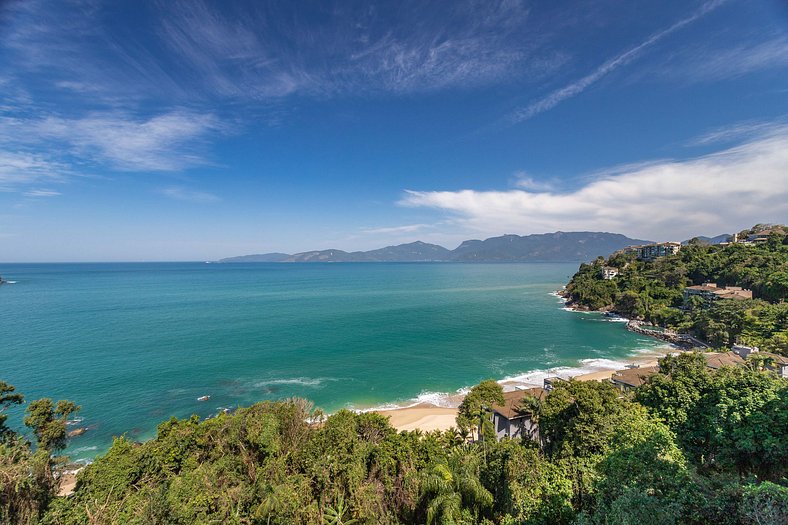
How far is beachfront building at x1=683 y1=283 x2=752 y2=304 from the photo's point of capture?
50406 millimetres

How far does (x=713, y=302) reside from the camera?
50375 millimetres

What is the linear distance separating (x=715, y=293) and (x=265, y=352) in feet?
232

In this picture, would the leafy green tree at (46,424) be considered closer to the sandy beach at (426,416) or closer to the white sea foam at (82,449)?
the white sea foam at (82,449)

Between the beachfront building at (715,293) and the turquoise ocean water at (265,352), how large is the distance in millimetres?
13772

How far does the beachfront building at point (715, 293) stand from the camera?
165ft

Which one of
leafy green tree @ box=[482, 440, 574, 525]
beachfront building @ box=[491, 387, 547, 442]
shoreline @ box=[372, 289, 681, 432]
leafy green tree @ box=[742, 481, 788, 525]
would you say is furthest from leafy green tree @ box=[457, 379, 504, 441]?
leafy green tree @ box=[742, 481, 788, 525]

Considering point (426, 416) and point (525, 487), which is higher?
point (525, 487)

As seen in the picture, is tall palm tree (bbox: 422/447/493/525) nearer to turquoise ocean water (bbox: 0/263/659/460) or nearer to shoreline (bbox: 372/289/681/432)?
shoreline (bbox: 372/289/681/432)

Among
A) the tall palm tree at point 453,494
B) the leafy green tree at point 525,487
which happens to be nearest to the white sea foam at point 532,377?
the leafy green tree at point 525,487

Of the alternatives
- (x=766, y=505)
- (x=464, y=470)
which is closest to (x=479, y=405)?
(x=464, y=470)

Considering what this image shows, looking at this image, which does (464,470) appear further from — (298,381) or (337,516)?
(298,381)

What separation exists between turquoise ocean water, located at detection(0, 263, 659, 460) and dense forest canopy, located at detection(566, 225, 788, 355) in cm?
719

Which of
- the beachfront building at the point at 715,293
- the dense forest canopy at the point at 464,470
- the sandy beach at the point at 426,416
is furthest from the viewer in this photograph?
the beachfront building at the point at 715,293

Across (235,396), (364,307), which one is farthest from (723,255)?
(235,396)
